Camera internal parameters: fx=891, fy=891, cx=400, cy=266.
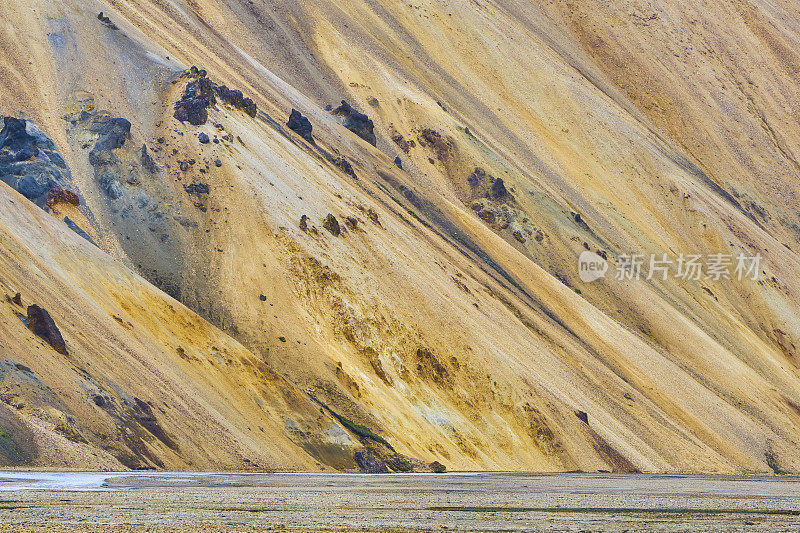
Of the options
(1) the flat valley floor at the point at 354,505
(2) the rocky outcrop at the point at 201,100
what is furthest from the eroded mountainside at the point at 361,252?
(1) the flat valley floor at the point at 354,505

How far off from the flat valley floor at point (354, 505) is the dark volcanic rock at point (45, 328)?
7.92 metres

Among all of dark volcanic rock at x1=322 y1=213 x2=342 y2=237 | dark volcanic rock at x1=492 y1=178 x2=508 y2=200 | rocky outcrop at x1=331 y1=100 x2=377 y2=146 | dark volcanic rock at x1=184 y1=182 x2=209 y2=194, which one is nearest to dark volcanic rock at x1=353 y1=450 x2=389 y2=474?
dark volcanic rock at x1=322 y1=213 x2=342 y2=237

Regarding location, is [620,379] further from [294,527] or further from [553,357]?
[294,527]

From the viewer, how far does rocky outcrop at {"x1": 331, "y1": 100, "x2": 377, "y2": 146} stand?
286 feet

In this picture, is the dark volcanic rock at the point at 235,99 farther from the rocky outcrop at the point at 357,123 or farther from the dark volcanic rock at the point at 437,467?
the dark volcanic rock at the point at 437,467

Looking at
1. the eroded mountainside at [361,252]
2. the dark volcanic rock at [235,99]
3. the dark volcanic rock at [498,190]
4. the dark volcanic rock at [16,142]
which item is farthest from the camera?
the dark volcanic rock at [498,190]

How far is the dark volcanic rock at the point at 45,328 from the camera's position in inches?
1363

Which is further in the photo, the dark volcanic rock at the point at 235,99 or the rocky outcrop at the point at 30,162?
the dark volcanic rock at the point at 235,99

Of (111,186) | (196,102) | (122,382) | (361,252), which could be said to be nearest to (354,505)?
(122,382)

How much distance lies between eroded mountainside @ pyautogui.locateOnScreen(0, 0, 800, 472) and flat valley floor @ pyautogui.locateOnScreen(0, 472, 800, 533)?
212 inches

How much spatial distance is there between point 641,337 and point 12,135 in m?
54.9

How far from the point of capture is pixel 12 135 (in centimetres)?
5344

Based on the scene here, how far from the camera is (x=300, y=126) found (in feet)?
244

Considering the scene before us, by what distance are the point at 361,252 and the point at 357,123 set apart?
105 feet
